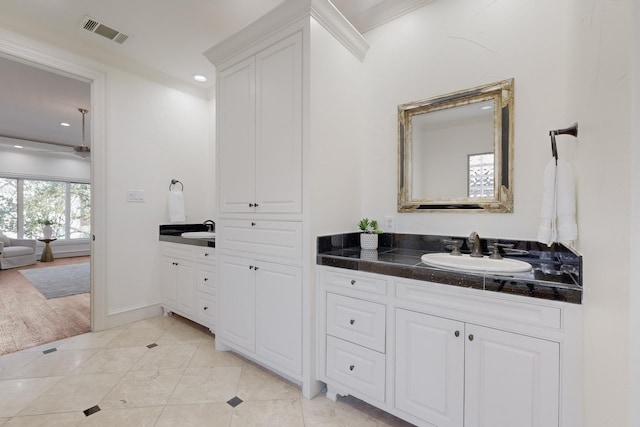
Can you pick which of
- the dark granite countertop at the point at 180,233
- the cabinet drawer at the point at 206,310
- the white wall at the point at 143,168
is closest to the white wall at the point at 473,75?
the dark granite countertop at the point at 180,233

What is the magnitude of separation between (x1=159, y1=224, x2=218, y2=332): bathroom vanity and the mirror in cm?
171

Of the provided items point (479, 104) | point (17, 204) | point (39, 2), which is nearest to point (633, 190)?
point (479, 104)

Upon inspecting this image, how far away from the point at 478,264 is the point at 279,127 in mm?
1413

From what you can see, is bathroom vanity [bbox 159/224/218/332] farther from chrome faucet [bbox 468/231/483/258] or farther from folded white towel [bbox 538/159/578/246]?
folded white towel [bbox 538/159/578/246]

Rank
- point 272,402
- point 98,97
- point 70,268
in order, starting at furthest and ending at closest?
point 70,268 < point 98,97 < point 272,402

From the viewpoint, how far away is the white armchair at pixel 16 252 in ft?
18.1

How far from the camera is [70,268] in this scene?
5.59 m

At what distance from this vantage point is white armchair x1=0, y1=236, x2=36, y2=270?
18.1 ft

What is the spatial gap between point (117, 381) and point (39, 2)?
273 cm

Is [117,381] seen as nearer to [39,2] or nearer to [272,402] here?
[272,402]

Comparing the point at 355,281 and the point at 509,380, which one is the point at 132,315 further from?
the point at 509,380

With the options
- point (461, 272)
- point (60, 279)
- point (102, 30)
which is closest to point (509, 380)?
point (461, 272)

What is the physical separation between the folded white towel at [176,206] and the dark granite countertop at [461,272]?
2.05 metres

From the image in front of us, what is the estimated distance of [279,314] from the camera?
73.5 inches
